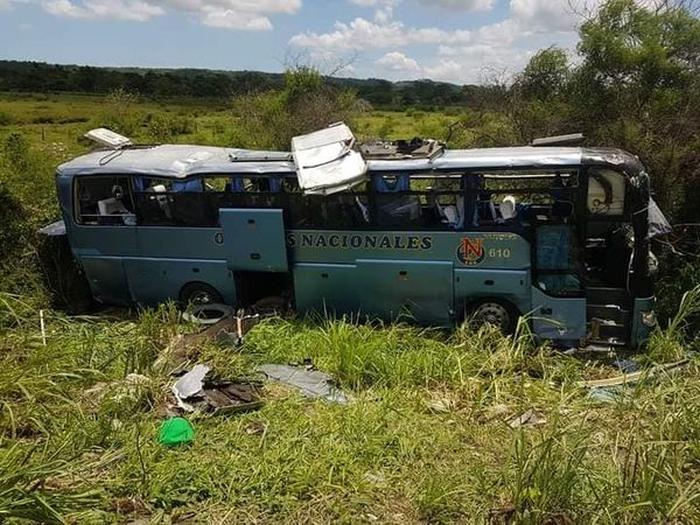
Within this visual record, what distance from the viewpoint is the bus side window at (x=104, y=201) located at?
9.69 meters

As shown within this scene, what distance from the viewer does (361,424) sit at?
5.67m

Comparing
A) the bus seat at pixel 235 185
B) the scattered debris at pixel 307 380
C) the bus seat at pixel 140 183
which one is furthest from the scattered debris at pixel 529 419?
the bus seat at pixel 140 183

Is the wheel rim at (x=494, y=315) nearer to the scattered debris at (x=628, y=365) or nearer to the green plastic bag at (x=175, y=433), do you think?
the scattered debris at (x=628, y=365)

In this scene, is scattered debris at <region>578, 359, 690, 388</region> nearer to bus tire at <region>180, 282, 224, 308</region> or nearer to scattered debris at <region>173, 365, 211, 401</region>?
scattered debris at <region>173, 365, 211, 401</region>

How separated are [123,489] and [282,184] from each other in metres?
5.01

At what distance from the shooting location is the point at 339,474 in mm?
4973

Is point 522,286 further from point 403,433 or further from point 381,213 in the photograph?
point 403,433

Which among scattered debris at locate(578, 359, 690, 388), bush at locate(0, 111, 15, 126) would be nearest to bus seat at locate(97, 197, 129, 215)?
scattered debris at locate(578, 359, 690, 388)

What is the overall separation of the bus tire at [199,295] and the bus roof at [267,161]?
1.75 m

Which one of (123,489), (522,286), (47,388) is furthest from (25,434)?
(522,286)

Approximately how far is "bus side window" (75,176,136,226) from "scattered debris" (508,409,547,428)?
259 inches

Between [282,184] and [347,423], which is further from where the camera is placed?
[282,184]

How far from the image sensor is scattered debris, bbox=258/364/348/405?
22.0 feet

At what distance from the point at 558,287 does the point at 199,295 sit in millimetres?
5400
